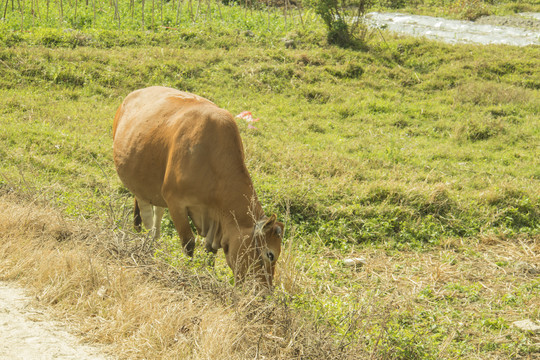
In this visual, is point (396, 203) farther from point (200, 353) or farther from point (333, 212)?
point (200, 353)

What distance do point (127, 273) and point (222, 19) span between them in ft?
39.9

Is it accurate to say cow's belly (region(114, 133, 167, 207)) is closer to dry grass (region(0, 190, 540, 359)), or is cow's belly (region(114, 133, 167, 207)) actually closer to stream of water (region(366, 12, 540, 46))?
dry grass (region(0, 190, 540, 359))

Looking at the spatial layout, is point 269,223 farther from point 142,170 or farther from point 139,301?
point 142,170

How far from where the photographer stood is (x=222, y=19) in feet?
51.0

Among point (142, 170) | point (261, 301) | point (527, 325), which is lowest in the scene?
point (527, 325)

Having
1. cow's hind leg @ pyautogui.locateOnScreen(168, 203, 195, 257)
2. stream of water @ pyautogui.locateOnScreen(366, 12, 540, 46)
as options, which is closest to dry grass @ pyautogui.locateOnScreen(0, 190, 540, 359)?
cow's hind leg @ pyautogui.locateOnScreen(168, 203, 195, 257)

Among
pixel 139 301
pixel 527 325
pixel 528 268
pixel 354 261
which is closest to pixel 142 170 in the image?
pixel 139 301

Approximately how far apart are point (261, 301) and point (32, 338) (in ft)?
5.07

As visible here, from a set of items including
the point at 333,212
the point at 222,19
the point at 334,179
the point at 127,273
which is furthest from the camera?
the point at 222,19

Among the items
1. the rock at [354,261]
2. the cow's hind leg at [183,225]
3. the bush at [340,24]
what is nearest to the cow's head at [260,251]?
the cow's hind leg at [183,225]

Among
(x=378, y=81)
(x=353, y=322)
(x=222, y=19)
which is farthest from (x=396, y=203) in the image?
(x=222, y=19)

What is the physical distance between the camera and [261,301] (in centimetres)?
427

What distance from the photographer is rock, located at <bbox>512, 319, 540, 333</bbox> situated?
4.89m

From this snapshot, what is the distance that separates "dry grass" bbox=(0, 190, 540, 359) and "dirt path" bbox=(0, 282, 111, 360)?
4.3 inches
